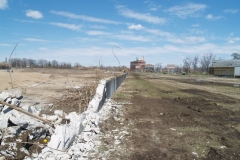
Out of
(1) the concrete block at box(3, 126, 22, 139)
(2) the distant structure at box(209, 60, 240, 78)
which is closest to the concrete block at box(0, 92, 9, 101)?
(1) the concrete block at box(3, 126, 22, 139)

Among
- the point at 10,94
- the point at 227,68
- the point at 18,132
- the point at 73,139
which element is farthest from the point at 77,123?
the point at 227,68

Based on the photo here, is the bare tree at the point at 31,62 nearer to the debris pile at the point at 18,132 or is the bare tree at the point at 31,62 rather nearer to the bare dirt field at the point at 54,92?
the bare dirt field at the point at 54,92

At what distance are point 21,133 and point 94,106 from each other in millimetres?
3043

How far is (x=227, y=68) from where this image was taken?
2243 inches

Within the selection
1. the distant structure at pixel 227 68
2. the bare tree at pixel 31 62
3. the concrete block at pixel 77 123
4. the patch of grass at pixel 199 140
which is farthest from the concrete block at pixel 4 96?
the bare tree at pixel 31 62

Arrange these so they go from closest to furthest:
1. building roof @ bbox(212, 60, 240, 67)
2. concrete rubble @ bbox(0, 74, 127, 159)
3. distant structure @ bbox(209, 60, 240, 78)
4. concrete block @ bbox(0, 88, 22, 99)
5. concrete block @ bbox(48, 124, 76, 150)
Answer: concrete rubble @ bbox(0, 74, 127, 159)
concrete block @ bbox(48, 124, 76, 150)
concrete block @ bbox(0, 88, 22, 99)
distant structure @ bbox(209, 60, 240, 78)
building roof @ bbox(212, 60, 240, 67)

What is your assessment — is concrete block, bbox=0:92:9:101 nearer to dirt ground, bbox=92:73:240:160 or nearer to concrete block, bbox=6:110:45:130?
concrete block, bbox=6:110:45:130

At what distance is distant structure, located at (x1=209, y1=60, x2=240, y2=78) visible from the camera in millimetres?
51316

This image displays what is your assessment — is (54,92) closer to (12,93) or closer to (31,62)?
(12,93)

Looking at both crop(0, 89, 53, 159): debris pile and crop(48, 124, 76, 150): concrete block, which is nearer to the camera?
crop(0, 89, 53, 159): debris pile

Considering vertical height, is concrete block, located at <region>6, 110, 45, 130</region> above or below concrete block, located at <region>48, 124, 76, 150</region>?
above

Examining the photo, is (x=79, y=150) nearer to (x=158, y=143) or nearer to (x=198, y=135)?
(x=158, y=143)

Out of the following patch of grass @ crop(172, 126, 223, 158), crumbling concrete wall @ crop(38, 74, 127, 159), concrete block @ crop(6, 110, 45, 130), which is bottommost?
patch of grass @ crop(172, 126, 223, 158)

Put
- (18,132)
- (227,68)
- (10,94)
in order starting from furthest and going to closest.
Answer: (227,68) < (10,94) < (18,132)
